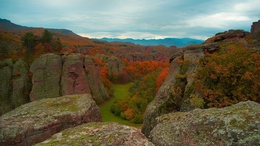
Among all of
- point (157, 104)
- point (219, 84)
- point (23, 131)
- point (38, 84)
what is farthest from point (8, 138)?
point (38, 84)

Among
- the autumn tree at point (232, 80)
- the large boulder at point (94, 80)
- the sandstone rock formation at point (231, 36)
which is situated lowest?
the large boulder at point (94, 80)

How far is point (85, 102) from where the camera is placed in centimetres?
1599

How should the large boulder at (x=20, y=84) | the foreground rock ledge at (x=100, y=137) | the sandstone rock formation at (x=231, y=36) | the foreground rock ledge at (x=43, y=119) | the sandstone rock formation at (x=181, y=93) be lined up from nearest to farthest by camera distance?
the foreground rock ledge at (x=100, y=137) < the foreground rock ledge at (x=43, y=119) < the sandstone rock formation at (x=181, y=93) < the sandstone rock formation at (x=231, y=36) < the large boulder at (x=20, y=84)

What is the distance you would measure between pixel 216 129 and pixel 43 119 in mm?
12059

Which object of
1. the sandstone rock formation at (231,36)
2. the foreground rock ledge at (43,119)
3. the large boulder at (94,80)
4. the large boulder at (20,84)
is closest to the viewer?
the foreground rock ledge at (43,119)

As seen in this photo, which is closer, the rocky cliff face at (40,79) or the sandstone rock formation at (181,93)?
the sandstone rock formation at (181,93)

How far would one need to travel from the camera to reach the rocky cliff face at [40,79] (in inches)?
1395

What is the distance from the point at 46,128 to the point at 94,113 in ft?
15.2

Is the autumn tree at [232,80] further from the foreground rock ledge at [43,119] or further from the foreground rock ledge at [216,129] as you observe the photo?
the foreground rock ledge at [43,119]

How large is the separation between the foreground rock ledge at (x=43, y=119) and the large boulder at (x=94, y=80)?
93.0 ft

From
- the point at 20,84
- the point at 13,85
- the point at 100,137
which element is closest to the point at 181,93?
the point at 100,137

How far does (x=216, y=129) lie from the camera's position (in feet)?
25.3

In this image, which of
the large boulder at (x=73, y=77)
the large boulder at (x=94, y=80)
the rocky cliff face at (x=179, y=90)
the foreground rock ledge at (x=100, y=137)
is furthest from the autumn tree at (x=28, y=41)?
the foreground rock ledge at (x=100, y=137)

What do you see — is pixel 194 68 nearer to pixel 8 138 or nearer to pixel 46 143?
pixel 46 143
